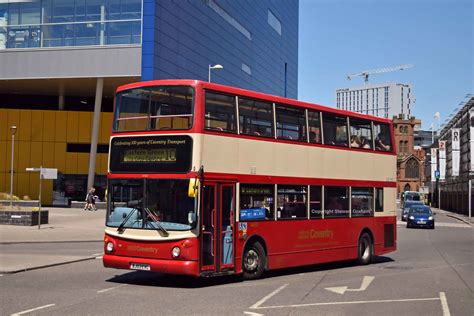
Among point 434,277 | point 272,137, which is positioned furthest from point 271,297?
point 434,277

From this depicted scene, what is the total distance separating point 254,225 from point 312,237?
2.38 meters

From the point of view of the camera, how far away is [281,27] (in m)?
92.5

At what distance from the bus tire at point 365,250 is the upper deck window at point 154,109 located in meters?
7.51

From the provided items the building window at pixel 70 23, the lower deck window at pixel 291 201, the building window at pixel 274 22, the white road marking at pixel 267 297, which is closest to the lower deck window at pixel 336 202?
the lower deck window at pixel 291 201

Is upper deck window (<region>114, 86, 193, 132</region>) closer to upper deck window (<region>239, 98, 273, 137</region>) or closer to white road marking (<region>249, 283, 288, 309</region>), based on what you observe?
upper deck window (<region>239, 98, 273, 137</region>)

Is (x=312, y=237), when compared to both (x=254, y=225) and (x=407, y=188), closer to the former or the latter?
(x=254, y=225)

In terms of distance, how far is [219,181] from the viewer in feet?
42.4

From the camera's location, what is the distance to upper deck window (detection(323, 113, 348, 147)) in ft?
53.1

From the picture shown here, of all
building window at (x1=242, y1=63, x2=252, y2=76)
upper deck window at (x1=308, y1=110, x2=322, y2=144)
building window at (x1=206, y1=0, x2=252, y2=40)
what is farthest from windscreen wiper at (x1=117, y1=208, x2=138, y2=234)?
building window at (x1=242, y1=63, x2=252, y2=76)

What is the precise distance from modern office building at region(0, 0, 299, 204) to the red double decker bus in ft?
116

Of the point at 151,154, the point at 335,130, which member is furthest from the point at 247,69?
the point at 151,154

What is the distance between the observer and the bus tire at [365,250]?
58.1ft

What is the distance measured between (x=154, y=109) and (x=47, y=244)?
11.9 metres

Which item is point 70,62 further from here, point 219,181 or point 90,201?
point 219,181
